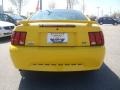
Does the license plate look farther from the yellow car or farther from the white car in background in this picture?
the white car in background

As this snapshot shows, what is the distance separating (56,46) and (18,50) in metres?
0.68

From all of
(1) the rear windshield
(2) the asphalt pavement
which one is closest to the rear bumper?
(2) the asphalt pavement

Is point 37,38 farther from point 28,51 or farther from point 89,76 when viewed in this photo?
point 89,76

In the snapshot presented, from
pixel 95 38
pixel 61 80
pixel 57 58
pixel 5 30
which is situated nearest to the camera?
pixel 57 58

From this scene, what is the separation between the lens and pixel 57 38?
540 cm

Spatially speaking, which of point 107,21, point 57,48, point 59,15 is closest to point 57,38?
point 57,48

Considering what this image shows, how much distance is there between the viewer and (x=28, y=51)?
212 inches

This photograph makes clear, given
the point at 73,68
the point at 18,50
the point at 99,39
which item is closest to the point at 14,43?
the point at 18,50

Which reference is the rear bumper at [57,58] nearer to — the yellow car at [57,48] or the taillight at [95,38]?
the yellow car at [57,48]

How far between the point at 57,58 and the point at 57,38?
0.36 m

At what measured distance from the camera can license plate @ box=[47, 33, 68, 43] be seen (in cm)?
538

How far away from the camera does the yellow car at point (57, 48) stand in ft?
17.5

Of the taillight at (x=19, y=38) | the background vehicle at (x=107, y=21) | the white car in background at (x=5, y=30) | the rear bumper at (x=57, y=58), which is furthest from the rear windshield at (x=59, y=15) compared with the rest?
the background vehicle at (x=107, y=21)

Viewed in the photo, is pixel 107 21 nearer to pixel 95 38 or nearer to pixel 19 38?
pixel 95 38
